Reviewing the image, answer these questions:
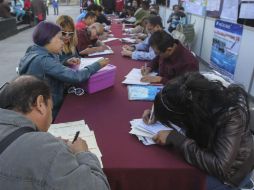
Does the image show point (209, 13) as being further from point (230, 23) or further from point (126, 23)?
point (126, 23)

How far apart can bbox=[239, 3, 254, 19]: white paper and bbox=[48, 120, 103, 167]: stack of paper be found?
349cm

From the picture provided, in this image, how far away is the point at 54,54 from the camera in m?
2.29

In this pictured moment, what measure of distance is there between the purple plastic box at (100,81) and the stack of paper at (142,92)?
174 millimetres

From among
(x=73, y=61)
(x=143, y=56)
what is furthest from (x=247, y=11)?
(x=73, y=61)

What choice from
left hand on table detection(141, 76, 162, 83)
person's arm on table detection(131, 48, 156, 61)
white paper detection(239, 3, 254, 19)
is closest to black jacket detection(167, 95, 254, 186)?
left hand on table detection(141, 76, 162, 83)

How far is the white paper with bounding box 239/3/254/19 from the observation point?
14.0 ft

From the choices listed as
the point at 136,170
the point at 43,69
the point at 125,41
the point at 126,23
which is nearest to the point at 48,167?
the point at 136,170

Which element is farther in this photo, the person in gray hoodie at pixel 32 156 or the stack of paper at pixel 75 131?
the stack of paper at pixel 75 131

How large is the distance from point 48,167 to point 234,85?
3.18 ft

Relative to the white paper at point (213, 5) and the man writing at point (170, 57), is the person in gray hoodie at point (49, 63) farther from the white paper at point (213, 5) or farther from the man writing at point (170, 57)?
the white paper at point (213, 5)

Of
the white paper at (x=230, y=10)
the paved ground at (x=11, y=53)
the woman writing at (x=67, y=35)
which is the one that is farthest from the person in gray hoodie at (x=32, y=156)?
the white paper at (x=230, y=10)

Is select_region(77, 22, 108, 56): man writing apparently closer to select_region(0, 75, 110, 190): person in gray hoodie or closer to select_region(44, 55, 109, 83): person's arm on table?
select_region(44, 55, 109, 83): person's arm on table

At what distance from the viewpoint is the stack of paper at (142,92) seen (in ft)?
7.13

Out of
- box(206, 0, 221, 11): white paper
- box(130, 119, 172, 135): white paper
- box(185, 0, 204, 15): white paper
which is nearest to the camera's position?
box(130, 119, 172, 135): white paper
